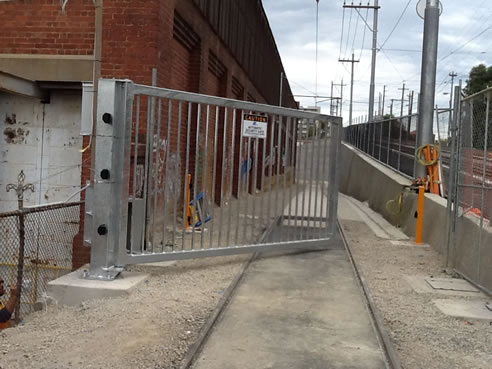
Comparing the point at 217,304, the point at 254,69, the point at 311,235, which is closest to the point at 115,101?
the point at 217,304

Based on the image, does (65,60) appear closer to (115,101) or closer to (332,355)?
(115,101)

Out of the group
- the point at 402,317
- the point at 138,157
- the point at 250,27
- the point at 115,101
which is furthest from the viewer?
the point at 250,27

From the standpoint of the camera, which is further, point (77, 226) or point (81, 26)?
point (81, 26)

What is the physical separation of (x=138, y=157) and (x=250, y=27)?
1521 cm

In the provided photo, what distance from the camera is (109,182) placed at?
6.63 m

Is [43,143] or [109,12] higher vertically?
[109,12]

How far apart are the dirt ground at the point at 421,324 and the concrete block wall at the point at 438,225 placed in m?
0.43

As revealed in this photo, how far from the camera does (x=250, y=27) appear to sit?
2119cm

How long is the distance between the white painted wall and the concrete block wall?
21.7 feet

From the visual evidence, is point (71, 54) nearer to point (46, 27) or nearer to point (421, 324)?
point (46, 27)

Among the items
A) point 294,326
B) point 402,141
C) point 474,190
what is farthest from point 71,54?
point 402,141

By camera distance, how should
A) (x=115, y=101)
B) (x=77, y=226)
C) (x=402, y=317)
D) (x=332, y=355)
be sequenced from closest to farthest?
(x=332, y=355), (x=402, y=317), (x=115, y=101), (x=77, y=226)

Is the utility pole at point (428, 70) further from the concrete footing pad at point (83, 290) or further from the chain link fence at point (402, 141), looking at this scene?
the concrete footing pad at point (83, 290)

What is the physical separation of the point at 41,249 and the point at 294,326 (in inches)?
199
